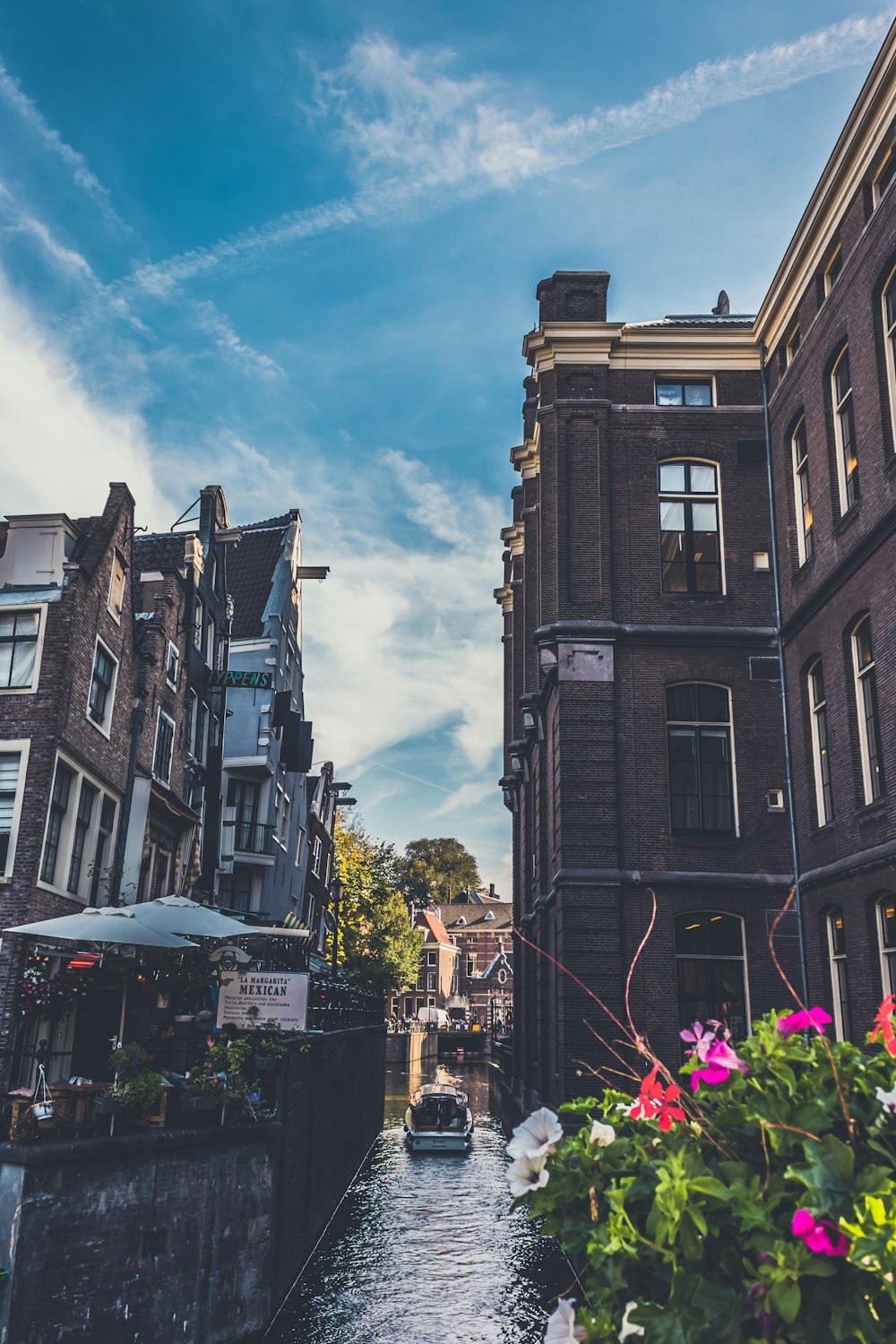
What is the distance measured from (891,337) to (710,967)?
11701mm

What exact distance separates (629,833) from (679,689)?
10.7 ft

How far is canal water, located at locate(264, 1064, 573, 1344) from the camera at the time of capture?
15516 millimetres

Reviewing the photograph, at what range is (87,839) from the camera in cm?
1947

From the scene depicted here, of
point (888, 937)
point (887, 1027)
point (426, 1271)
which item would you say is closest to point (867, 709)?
point (888, 937)

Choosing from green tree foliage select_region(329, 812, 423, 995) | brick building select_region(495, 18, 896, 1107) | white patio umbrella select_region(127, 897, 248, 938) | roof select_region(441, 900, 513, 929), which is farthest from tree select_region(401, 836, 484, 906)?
white patio umbrella select_region(127, 897, 248, 938)

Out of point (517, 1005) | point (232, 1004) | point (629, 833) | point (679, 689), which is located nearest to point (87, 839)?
point (232, 1004)

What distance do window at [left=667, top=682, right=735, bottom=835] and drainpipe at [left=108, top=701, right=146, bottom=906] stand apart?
10.7m

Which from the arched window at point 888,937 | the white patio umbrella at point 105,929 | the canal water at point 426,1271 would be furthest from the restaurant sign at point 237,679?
the arched window at point 888,937

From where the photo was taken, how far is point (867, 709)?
693 inches

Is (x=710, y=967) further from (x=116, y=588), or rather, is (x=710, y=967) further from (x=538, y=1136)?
(x=538, y=1136)

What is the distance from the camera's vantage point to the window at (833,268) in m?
19.2

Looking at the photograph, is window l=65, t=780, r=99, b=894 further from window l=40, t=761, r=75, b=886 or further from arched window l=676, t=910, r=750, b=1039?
arched window l=676, t=910, r=750, b=1039

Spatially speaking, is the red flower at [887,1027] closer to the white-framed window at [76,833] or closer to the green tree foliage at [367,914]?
the white-framed window at [76,833]

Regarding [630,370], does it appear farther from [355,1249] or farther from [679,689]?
[355,1249]
